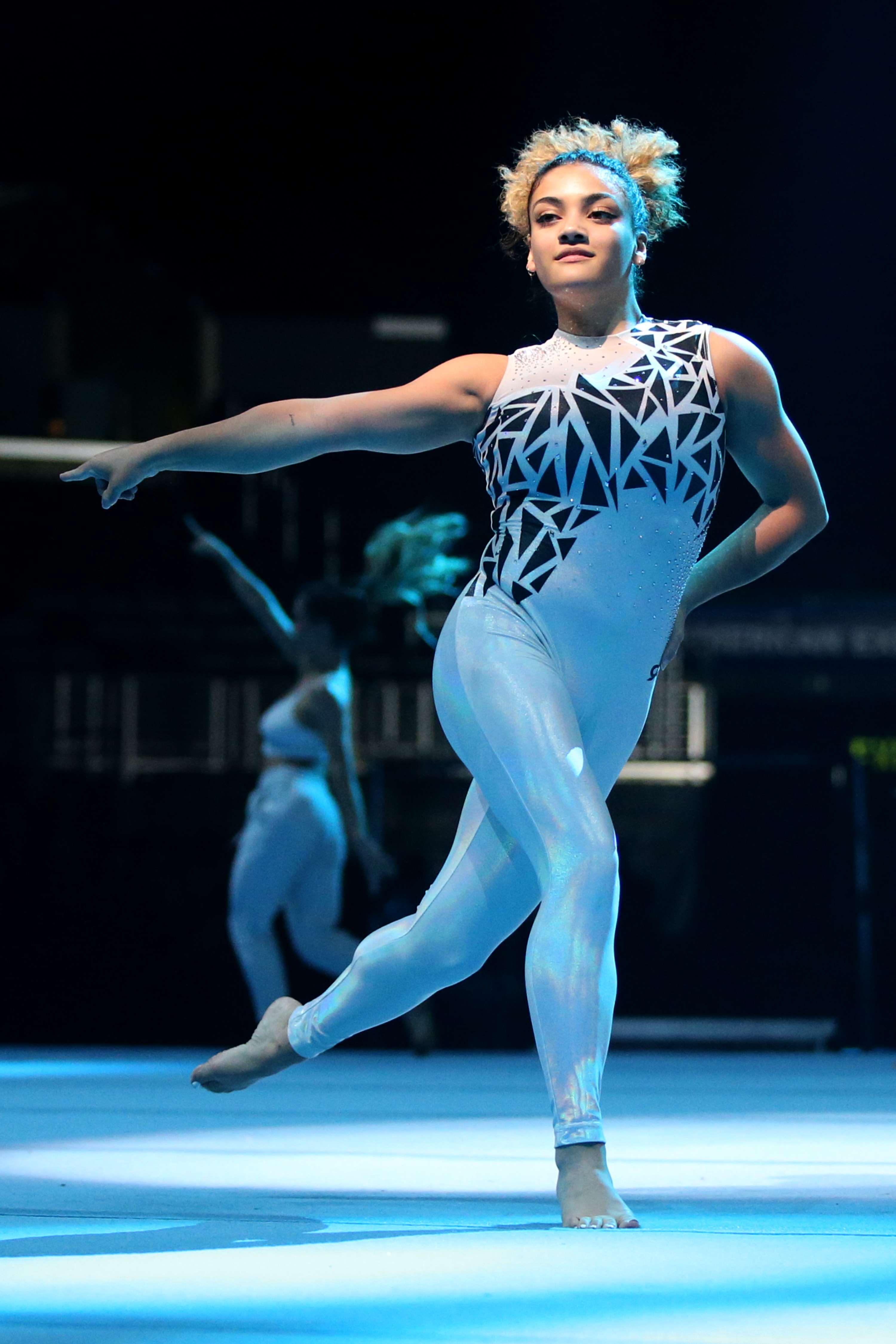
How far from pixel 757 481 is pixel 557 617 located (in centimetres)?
53

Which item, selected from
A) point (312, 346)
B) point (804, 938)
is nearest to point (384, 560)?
point (804, 938)

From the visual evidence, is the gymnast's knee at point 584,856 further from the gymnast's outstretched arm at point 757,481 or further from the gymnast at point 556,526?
the gymnast's outstretched arm at point 757,481

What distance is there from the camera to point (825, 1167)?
349cm

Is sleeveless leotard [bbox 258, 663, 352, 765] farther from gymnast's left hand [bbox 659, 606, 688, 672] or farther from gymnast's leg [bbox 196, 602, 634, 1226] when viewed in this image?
gymnast's left hand [bbox 659, 606, 688, 672]

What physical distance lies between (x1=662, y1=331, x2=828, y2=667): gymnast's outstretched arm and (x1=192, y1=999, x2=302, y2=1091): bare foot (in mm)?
914

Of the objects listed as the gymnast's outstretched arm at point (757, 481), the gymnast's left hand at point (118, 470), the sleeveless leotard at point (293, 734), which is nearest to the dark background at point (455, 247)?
the sleeveless leotard at point (293, 734)

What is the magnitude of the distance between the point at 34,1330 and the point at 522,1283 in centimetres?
55

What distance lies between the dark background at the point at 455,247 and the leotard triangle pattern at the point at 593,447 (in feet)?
14.8

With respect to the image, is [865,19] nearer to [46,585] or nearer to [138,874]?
[138,874]

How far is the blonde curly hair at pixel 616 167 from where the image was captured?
3.08 meters

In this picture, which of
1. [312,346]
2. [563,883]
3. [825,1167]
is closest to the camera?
[563,883]

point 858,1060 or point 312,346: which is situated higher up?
point 312,346

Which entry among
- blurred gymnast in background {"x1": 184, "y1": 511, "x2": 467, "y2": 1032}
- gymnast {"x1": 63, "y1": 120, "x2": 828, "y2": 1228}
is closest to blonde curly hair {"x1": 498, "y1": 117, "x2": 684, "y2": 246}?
gymnast {"x1": 63, "y1": 120, "x2": 828, "y2": 1228}

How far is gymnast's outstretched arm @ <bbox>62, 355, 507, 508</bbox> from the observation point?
9.30 ft
